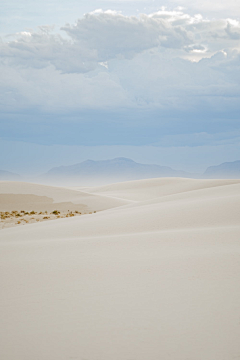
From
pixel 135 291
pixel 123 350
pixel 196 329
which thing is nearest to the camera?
pixel 123 350

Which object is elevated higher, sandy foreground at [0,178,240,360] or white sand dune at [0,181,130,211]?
white sand dune at [0,181,130,211]

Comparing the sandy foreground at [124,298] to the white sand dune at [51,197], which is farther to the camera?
the white sand dune at [51,197]

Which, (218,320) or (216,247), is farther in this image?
(216,247)

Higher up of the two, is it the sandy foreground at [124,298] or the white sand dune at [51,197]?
the white sand dune at [51,197]

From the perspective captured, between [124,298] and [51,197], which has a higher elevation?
[51,197]

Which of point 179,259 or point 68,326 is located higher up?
point 179,259

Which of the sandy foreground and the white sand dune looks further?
the white sand dune

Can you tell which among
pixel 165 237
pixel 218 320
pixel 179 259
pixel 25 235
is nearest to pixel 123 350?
pixel 218 320

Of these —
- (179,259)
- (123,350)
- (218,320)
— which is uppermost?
(179,259)

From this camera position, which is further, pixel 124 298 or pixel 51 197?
pixel 51 197

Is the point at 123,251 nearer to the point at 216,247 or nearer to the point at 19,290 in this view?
the point at 216,247

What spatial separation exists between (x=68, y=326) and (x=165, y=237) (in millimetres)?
3845

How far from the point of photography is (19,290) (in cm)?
442

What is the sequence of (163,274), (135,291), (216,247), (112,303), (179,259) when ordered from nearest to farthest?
1. (112,303)
2. (135,291)
3. (163,274)
4. (179,259)
5. (216,247)
